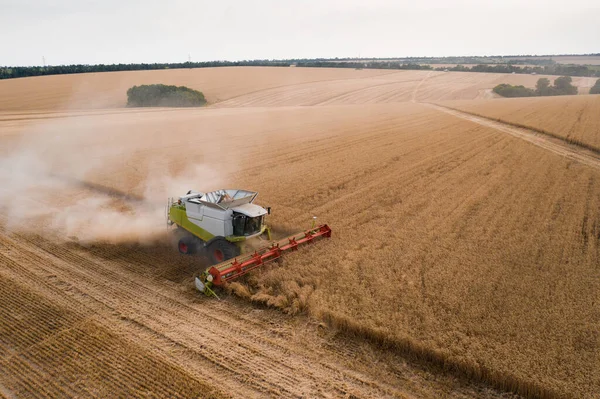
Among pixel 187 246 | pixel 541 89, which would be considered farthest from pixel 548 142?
pixel 541 89

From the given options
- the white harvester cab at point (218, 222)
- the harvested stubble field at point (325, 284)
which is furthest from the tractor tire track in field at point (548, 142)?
the white harvester cab at point (218, 222)

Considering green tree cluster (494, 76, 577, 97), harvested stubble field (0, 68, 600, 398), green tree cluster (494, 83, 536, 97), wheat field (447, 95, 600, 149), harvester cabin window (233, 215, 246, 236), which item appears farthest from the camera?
green tree cluster (494, 76, 577, 97)

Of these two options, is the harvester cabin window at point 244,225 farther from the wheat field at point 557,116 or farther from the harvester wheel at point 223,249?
the wheat field at point 557,116

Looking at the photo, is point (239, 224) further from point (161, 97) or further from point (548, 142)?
point (161, 97)

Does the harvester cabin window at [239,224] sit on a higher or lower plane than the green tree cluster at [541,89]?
lower

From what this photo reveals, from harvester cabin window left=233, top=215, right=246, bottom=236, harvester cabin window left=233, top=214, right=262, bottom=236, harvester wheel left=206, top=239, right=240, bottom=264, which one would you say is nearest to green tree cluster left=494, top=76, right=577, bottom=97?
harvester cabin window left=233, top=214, right=262, bottom=236

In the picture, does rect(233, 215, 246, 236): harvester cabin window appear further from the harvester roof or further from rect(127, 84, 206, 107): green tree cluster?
rect(127, 84, 206, 107): green tree cluster
